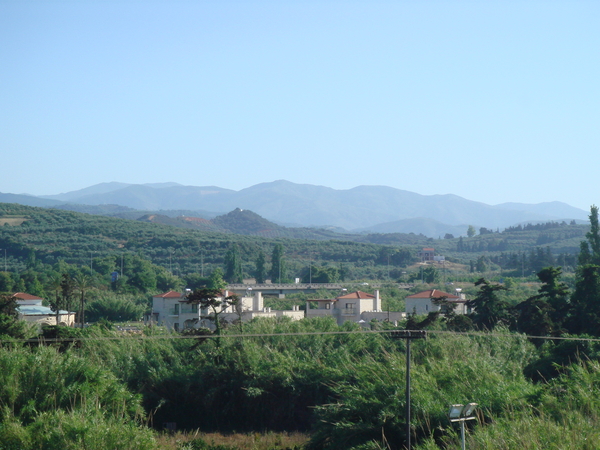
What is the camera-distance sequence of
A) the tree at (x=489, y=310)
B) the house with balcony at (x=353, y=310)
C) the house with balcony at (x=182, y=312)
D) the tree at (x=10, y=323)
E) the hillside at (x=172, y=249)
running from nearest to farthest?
the tree at (x=10, y=323), the tree at (x=489, y=310), the house with balcony at (x=182, y=312), the house with balcony at (x=353, y=310), the hillside at (x=172, y=249)

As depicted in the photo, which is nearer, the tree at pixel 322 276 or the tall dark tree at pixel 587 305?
the tall dark tree at pixel 587 305

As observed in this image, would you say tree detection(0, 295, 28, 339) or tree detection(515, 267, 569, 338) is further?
tree detection(515, 267, 569, 338)

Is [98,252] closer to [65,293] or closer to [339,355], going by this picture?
[65,293]

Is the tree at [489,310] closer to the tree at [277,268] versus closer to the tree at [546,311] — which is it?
the tree at [546,311]

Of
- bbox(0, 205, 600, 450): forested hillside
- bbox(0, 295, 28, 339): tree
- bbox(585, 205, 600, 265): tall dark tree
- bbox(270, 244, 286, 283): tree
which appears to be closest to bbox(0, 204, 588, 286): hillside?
bbox(270, 244, 286, 283): tree

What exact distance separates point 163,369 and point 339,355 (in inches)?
253

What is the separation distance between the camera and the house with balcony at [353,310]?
4594 centimetres

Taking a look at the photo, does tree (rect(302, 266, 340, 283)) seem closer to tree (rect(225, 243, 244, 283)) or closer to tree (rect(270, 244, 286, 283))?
tree (rect(270, 244, 286, 283))

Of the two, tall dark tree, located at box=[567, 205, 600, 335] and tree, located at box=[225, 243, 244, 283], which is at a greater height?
tall dark tree, located at box=[567, 205, 600, 335]

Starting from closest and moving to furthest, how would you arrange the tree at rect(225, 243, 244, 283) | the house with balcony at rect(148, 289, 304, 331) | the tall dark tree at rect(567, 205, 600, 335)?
the tall dark tree at rect(567, 205, 600, 335), the house with balcony at rect(148, 289, 304, 331), the tree at rect(225, 243, 244, 283)

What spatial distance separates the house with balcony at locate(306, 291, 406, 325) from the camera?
45938 mm

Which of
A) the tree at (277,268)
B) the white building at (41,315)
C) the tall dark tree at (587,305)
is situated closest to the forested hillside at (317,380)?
the tall dark tree at (587,305)

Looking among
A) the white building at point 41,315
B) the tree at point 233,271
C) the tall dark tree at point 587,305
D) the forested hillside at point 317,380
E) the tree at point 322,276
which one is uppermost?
the tall dark tree at point 587,305

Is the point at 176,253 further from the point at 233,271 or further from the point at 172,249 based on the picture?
the point at 233,271
